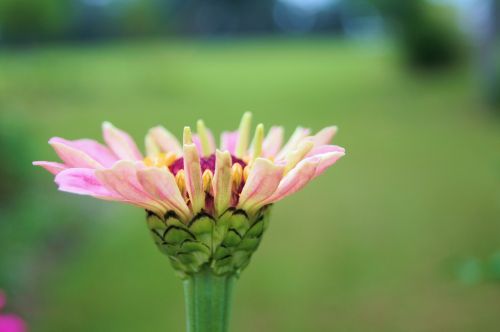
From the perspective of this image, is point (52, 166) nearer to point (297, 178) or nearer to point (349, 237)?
point (297, 178)

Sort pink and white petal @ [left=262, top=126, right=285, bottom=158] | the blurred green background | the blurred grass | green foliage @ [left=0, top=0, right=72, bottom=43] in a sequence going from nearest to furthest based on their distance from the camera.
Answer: pink and white petal @ [left=262, top=126, right=285, bottom=158] → the blurred green background → the blurred grass → green foliage @ [left=0, top=0, right=72, bottom=43]

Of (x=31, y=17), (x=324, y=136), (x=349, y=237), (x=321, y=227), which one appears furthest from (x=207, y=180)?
(x=31, y=17)

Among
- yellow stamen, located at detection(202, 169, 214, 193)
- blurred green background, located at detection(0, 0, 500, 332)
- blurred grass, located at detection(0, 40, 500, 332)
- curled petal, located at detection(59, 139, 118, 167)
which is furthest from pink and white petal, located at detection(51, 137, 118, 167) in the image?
blurred grass, located at detection(0, 40, 500, 332)

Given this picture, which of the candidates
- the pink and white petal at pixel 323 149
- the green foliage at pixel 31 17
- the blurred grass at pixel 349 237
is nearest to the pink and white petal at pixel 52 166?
the pink and white petal at pixel 323 149

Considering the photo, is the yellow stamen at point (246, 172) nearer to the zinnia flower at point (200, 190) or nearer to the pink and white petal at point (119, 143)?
the zinnia flower at point (200, 190)

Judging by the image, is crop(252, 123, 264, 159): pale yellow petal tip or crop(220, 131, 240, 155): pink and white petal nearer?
crop(252, 123, 264, 159): pale yellow petal tip

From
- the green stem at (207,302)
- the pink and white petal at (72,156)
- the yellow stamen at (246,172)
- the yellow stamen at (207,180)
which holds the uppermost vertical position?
the pink and white petal at (72,156)

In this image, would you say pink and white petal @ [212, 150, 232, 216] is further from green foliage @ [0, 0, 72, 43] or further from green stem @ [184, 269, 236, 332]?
green foliage @ [0, 0, 72, 43]
